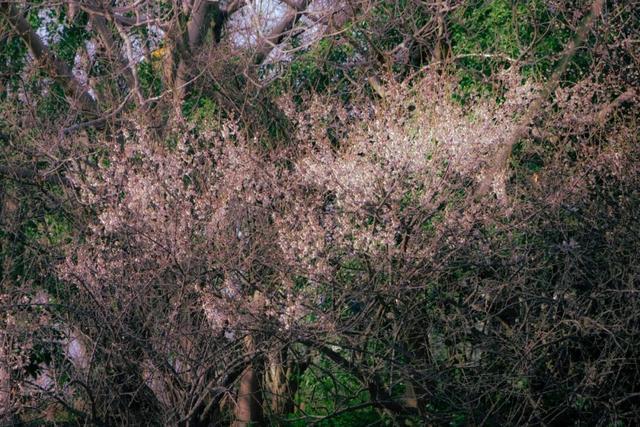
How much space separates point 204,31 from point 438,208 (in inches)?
184

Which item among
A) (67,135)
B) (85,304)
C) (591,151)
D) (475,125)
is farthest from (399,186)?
(67,135)

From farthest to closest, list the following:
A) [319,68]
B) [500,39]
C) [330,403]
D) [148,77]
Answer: [148,77], [319,68], [500,39], [330,403]

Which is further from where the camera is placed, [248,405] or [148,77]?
[148,77]

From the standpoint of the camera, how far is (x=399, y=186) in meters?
7.58

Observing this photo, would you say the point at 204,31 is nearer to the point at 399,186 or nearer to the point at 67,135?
the point at 67,135

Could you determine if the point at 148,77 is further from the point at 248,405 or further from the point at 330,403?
the point at 330,403

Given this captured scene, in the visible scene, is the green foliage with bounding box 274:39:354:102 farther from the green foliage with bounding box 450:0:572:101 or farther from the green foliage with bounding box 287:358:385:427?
the green foliage with bounding box 287:358:385:427

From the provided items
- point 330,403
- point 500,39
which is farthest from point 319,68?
point 330,403

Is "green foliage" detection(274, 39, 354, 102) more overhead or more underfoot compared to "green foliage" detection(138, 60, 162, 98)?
more underfoot

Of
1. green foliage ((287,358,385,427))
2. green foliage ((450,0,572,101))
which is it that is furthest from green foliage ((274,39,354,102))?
green foliage ((287,358,385,427))

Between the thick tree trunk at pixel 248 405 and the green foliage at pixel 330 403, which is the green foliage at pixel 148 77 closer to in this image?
the thick tree trunk at pixel 248 405

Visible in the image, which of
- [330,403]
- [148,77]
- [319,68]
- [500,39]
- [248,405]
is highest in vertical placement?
[148,77]

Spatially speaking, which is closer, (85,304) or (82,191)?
(85,304)

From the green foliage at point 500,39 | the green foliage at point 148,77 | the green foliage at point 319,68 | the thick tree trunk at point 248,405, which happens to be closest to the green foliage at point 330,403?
the thick tree trunk at point 248,405
